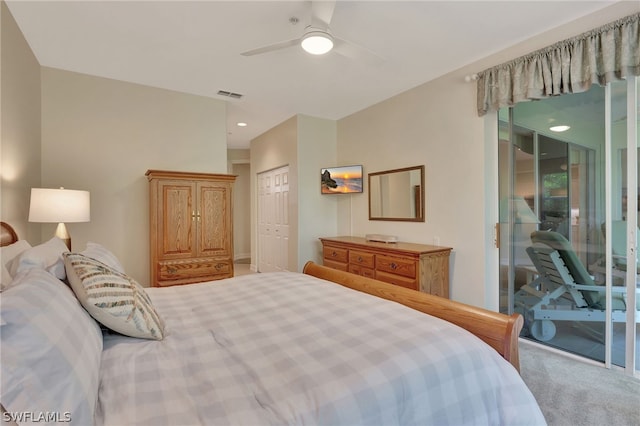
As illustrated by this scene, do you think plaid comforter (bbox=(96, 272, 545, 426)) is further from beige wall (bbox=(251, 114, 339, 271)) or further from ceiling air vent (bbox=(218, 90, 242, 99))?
beige wall (bbox=(251, 114, 339, 271))

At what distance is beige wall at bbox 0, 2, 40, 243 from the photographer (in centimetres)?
210

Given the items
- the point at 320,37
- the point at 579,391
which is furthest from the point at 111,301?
the point at 579,391

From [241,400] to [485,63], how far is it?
3.44 m

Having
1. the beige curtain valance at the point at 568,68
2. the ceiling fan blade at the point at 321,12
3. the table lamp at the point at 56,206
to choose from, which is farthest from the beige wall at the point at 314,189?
the table lamp at the point at 56,206

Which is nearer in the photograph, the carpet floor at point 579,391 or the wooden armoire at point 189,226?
the carpet floor at point 579,391

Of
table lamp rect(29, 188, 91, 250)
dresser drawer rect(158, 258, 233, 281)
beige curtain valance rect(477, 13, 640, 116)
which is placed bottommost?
dresser drawer rect(158, 258, 233, 281)

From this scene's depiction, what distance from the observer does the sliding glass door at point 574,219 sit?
226 centimetres

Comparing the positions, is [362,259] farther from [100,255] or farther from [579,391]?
[100,255]

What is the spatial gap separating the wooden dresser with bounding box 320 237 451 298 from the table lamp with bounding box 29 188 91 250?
9.10 ft

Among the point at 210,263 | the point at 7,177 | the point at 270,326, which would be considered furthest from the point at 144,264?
the point at 270,326

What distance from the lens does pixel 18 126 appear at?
241 centimetres

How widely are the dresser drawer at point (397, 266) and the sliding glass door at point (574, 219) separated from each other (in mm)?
889

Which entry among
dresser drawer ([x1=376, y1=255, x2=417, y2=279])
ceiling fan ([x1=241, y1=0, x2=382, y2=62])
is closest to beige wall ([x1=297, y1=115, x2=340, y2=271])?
dresser drawer ([x1=376, y1=255, x2=417, y2=279])

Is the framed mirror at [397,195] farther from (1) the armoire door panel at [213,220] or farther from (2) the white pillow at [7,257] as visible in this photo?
(2) the white pillow at [7,257]
